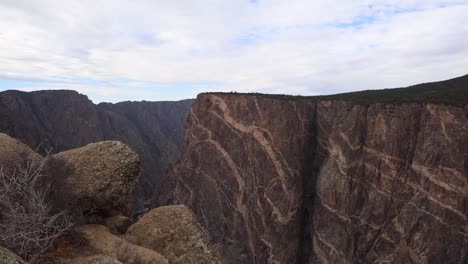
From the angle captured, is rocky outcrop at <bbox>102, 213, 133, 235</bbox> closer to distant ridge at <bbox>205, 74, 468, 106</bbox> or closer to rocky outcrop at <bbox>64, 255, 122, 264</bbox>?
rocky outcrop at <bbox>64, 255, 122, 264</bbox>

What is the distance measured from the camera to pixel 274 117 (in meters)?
60.7

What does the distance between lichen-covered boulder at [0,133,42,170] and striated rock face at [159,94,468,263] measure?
41264 millimetres

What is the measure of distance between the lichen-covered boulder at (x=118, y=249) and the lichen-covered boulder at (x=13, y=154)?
2.98 meters

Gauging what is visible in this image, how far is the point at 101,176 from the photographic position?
582 inches

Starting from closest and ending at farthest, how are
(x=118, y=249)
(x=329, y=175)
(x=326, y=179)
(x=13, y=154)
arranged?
(x=118, y=249), (x=13, y=154), (x=329, y=175), (x=326, y=179)

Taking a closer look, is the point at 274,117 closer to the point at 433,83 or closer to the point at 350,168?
the point at 350,168

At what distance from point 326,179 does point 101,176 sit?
45131mm

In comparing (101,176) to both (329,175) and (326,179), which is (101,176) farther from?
(326,179)

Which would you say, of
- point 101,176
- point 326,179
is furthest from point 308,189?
point 101,176

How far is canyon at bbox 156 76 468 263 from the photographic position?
43938 mm

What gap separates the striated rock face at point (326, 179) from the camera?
43812 millimetres

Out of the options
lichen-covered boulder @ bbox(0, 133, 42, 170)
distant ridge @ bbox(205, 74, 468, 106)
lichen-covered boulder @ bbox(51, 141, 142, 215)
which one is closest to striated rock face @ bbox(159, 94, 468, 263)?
distant ridge @ bbox(205, 74, 468, 106)

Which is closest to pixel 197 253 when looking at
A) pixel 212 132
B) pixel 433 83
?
pixel 212 132

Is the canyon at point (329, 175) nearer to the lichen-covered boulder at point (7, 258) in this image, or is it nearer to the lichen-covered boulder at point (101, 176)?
the lichen-covered boulder at point (101, 176)
